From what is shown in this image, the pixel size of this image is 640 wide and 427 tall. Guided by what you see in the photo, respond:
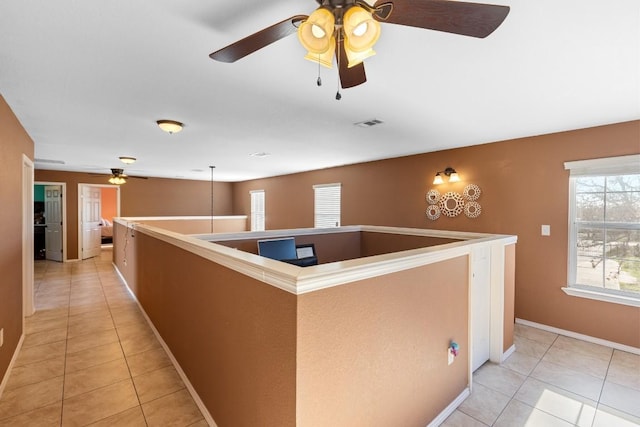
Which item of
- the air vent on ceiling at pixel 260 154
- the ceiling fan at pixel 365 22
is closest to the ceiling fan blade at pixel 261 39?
the ceiling fan at pixel 365 22

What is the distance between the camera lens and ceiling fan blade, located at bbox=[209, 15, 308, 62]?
117 centimetres

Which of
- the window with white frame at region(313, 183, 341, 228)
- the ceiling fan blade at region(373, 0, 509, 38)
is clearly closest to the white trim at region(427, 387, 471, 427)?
the ceiling fan blade at region(373, 0, 509, 38)

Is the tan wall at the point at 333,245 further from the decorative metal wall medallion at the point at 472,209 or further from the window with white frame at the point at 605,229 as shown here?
the window with white frame at the point at 605,229

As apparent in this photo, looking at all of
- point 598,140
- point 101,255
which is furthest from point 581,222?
point 101,255

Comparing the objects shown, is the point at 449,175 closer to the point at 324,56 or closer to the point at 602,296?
the point at 602,296

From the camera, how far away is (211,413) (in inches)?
72.5

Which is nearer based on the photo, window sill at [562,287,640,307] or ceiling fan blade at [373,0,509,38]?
ceiling fan blade at [373,0,509,38]

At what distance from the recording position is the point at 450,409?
6.56 ft

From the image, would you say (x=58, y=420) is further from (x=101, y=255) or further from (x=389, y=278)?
(x=101, y=255)

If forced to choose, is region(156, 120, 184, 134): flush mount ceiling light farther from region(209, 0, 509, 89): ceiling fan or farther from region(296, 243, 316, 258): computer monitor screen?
region(209, 0, 509, 89): ceiling fan

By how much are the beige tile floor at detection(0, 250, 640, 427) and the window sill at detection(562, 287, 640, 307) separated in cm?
49

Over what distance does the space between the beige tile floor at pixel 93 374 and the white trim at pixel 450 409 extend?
4.93 ft

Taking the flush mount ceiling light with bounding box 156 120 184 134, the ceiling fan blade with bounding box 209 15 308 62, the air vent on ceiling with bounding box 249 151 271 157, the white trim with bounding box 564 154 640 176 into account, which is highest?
the air vent on ceiling with bounding box 249 151 271 157

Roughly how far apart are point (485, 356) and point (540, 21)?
2.57 m
